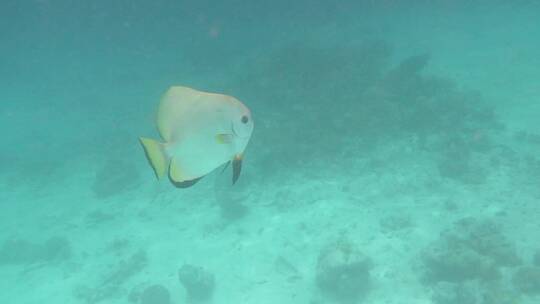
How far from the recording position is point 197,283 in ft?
29.6

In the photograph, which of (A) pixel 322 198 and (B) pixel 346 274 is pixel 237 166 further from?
(A) pixel 322 198

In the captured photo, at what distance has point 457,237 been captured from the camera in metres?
8.15

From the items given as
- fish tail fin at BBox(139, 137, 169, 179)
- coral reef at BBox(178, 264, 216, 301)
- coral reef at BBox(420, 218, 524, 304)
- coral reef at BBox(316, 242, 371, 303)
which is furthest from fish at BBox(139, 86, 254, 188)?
coral reef at BBox(178, 264, 216, 301)

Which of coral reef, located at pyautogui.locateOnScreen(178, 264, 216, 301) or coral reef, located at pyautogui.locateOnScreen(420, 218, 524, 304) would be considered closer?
coral reef, located at pyautogui.locateOnScreen(420, 218, 524, 304)

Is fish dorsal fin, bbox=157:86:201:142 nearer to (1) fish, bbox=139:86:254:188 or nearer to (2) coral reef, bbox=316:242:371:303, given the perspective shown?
(1) fish, bbox=139:86:254:188

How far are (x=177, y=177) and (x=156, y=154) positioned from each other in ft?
0.53

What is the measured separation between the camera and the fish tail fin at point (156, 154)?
1660 millimetres

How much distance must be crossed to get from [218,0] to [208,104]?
165 ft

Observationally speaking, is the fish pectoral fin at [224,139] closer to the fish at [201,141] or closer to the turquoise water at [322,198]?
the fish at [201,141]

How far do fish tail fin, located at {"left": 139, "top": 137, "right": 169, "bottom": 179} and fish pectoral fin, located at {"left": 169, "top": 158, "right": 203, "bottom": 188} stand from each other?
5 centimetres

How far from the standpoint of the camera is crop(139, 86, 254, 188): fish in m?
1.61

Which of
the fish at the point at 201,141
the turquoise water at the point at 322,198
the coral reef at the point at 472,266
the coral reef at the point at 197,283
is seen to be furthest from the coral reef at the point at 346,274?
the fish at the point at 201,141

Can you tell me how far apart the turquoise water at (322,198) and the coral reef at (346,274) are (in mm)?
31

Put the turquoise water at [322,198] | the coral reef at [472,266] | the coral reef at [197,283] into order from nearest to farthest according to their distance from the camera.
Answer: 1. the coral reef at [472,266]
2. the turquoise water at [322,198]
3. the coral reef at [197,283]
